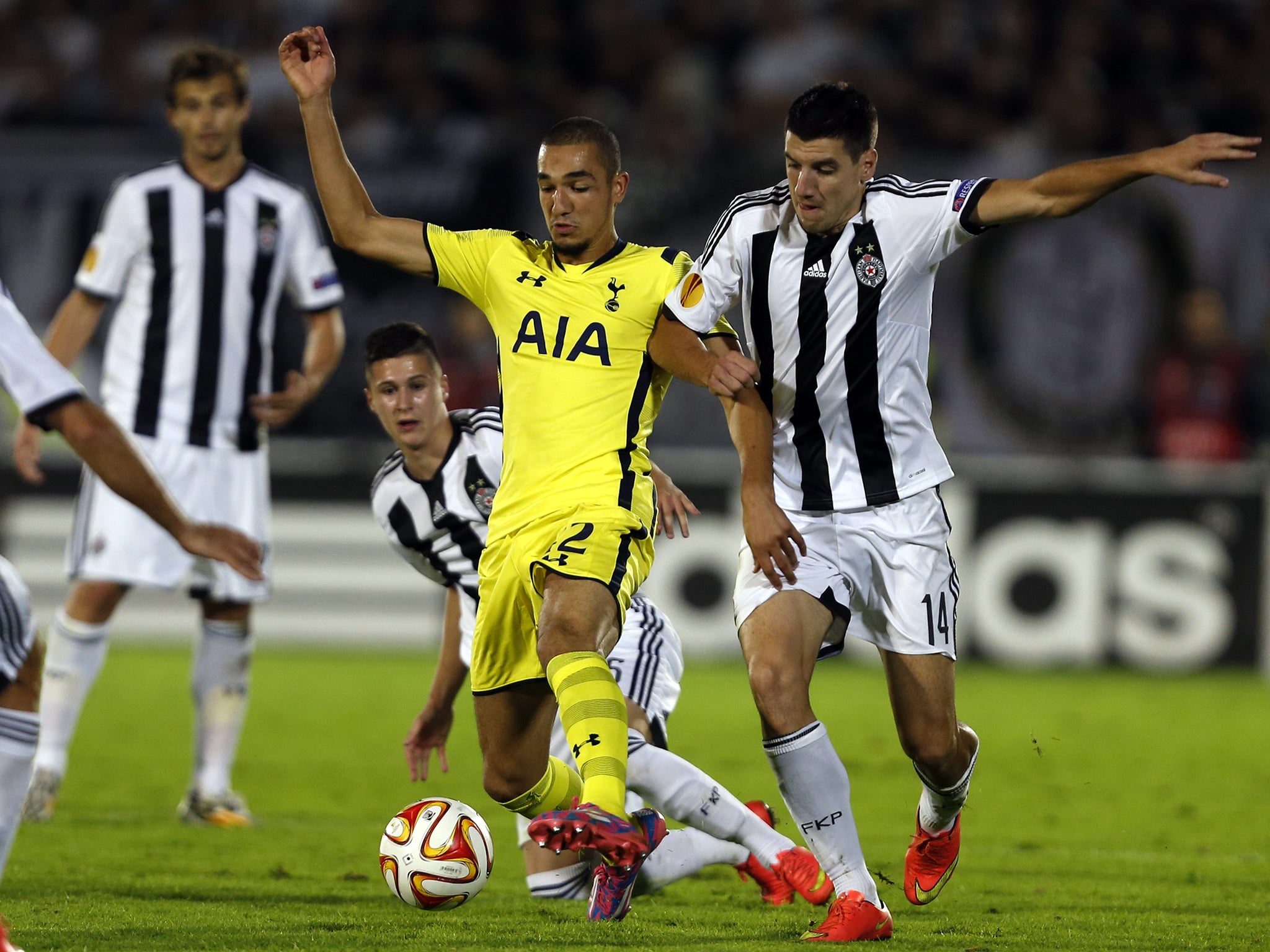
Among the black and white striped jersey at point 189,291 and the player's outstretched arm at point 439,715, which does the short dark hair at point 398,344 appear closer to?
the player's outstretched arm at point 439,715

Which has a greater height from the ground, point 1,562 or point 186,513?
point 1,562

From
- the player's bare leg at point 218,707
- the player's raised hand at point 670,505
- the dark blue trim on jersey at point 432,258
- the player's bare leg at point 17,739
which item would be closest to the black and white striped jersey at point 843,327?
the player's raised hand at point 670,505

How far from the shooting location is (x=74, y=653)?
6.80 metres

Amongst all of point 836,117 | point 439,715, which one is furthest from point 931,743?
point 836,117

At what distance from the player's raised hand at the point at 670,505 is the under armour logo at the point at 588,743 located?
107 cm

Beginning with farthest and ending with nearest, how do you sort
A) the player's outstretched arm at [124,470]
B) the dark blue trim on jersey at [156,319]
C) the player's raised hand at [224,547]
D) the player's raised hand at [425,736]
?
the dark blue trim on jersey at [156,319] → the player's raised hand at [425,736] → the player's raised hand at [224,547] → the player's outstretched arm at [124,470]

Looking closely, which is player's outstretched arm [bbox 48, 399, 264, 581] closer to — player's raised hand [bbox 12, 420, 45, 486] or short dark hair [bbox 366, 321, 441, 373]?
short dark hair [bbox 366, 321, 441, 373]

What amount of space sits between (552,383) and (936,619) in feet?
4.09

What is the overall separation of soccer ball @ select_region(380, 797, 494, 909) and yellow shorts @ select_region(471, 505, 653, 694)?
41 centimetres

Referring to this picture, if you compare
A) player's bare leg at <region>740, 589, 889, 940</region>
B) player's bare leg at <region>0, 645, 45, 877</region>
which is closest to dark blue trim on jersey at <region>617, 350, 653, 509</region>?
player's bare leg at <region>740, 589, 889, 940</region>

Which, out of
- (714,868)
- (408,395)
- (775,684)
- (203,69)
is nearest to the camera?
(775,684)

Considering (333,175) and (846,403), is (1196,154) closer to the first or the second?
(846,403)

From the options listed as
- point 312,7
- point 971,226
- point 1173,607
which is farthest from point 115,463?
point 312,7

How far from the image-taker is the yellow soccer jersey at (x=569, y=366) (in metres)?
4.73
